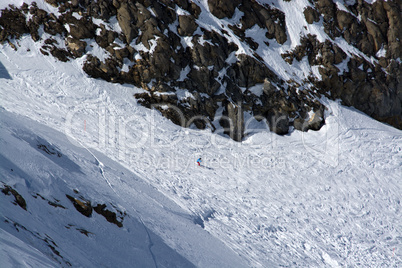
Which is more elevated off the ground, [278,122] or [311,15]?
[311,15]

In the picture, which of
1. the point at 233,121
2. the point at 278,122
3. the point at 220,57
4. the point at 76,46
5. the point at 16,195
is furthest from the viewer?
the point at 220,57

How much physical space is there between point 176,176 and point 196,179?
117 cm

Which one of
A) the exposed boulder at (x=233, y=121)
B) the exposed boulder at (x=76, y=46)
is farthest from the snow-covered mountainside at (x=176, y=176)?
the exposed boulder at (x=76, y=46)

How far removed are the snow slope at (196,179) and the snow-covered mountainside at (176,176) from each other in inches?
2.7

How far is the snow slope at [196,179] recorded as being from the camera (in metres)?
10.1

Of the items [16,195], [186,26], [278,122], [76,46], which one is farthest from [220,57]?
[16,195]

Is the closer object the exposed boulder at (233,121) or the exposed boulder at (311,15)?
the exposed boulder at (233,121)

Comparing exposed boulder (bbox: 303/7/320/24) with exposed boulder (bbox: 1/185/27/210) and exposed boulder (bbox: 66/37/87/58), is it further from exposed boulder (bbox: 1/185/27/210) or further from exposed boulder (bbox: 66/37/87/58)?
exposed boulder (bbox: 1/185/27/210)

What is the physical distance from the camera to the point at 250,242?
1419 cm

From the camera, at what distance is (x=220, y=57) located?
85.0 feet

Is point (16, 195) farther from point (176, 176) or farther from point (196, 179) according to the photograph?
point (196, 179)

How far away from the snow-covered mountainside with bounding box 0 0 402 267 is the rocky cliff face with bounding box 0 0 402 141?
0.28m

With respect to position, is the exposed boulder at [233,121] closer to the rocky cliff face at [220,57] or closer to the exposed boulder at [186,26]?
the rocky cliff face at [220,57]

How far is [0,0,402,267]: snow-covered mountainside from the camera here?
8773 millimetres
